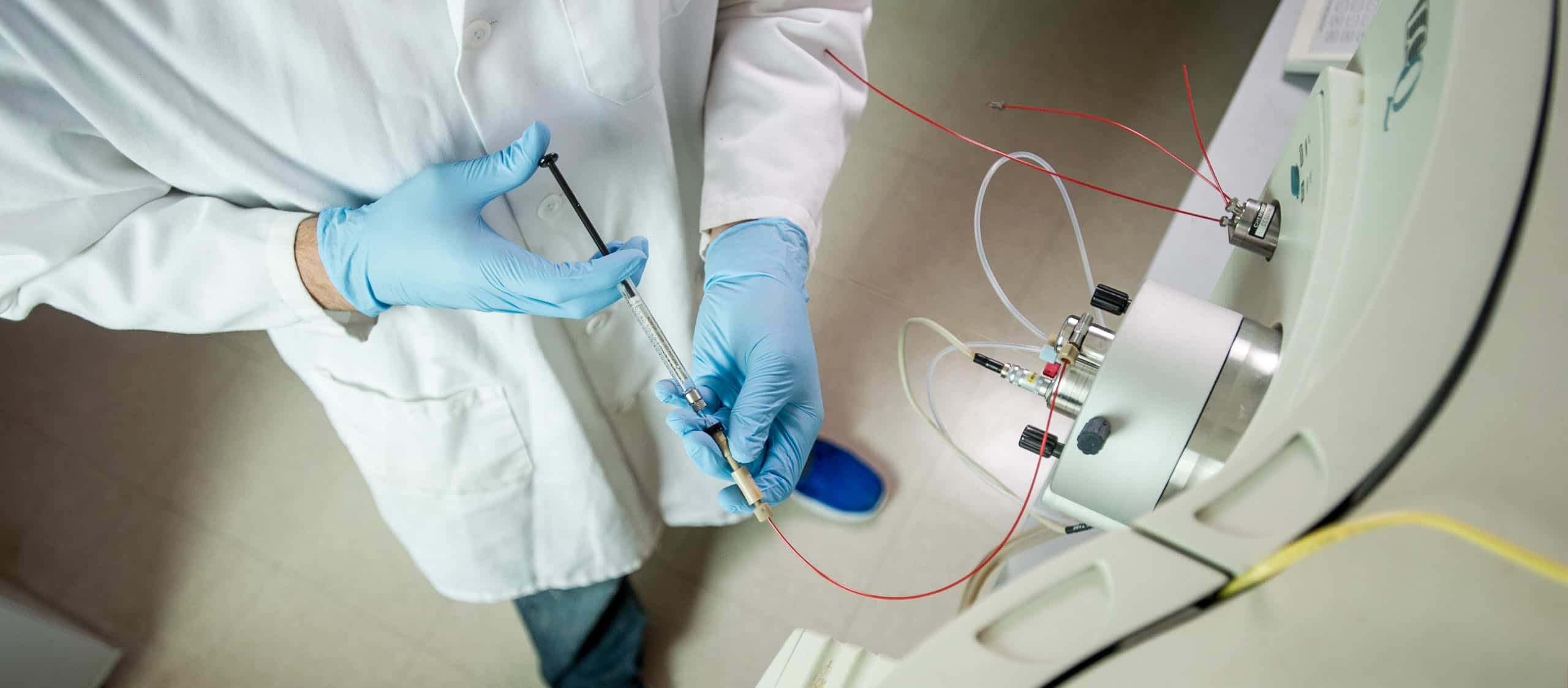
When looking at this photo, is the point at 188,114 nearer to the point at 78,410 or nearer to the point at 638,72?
the point at 638,72

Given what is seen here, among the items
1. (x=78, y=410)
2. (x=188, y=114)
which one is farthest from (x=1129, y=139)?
(x=78, y=410)

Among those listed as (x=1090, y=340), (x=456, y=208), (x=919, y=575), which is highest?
(x=1090, y=340)

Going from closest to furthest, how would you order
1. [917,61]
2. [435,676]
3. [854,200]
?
[435,676] → [854,200] → [917,61]

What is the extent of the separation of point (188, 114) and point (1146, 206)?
76.3 inches

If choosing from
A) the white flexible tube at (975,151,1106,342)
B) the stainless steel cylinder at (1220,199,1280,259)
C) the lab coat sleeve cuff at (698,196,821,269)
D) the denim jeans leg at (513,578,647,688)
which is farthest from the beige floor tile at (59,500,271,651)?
the stainless steel cylinder at (1220,199,1280,259)

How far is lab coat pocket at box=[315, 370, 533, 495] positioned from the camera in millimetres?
960

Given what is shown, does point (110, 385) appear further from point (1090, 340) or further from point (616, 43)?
point (1090, 340)

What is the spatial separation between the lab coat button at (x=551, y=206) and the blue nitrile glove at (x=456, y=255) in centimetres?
6

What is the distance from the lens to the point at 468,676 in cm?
153

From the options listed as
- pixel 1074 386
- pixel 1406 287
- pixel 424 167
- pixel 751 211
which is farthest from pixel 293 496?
pixel 1406 287

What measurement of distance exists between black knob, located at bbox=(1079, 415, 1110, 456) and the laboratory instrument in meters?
0.09

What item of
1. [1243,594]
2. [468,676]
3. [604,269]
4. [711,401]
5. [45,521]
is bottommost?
[45,521]

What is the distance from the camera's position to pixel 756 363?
2.96 feet

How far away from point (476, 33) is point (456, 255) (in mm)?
209
